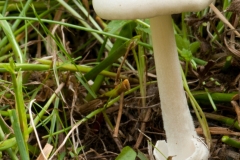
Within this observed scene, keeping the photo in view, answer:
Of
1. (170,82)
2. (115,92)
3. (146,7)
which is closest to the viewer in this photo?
(146,7)

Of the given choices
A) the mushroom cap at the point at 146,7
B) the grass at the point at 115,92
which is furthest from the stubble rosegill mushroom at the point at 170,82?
the grass at the point at 115,92

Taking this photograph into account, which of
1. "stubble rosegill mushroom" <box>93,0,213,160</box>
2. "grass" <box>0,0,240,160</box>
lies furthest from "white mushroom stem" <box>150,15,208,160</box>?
"grass" <box>0,0,240,160</box>

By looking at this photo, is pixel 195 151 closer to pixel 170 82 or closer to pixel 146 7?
pixel 170 82

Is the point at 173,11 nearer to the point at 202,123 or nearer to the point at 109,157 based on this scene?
the point at 202,123

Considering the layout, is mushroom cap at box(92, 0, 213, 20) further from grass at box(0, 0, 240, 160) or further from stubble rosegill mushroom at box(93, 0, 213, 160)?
grass at box(0, 0, 240, 160)

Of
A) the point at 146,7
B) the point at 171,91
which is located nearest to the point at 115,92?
the point at 171,91

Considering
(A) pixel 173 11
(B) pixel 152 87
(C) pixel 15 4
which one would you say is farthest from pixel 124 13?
(C) pixel 15 4

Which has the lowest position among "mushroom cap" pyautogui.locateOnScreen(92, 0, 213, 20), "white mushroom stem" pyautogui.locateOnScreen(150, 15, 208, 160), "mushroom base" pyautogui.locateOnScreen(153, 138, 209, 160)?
"mushroom base" pyautogui.locateOnScreen(153, 138, 209, 160)
